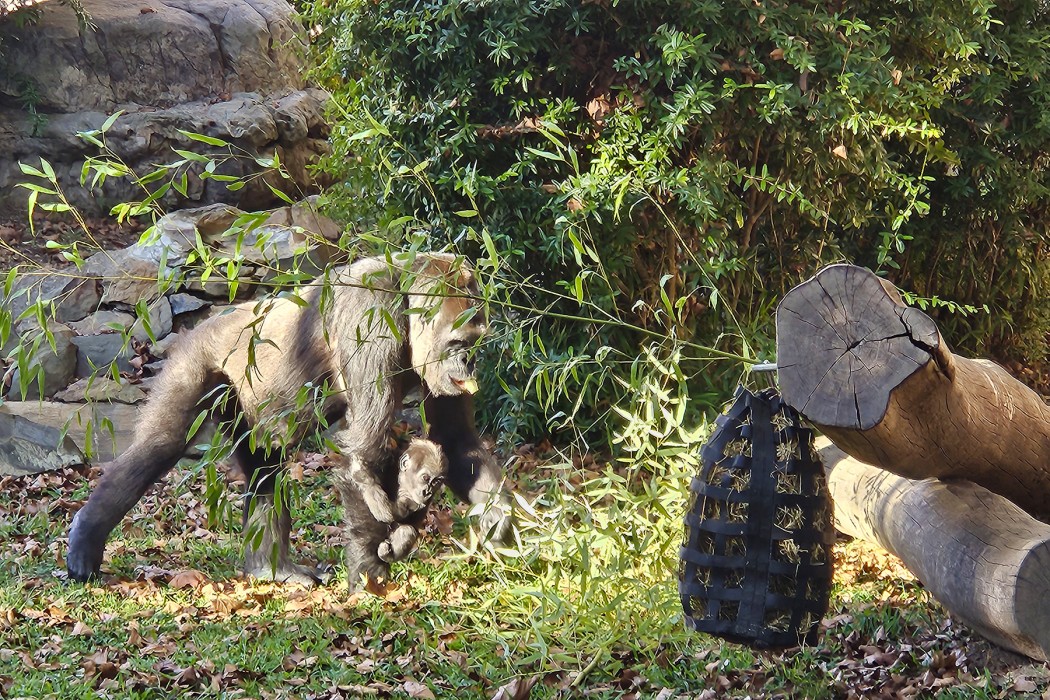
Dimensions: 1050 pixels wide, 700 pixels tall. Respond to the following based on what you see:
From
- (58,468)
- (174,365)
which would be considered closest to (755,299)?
(174,365)

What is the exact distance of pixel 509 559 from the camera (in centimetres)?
482

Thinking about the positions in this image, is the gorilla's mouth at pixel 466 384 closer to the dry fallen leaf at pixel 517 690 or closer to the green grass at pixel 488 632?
the green grass at pixel 488 632

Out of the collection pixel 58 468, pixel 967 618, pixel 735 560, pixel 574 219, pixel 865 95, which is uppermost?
pixel 865 95

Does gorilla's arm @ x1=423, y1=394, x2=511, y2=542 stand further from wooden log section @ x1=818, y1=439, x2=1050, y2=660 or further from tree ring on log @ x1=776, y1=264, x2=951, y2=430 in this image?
tree ring on log @ x1=776, y1=264, x2=951, y2=430

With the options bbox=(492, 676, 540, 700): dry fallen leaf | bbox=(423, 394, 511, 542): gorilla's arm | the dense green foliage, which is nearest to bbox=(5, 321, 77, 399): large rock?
the dense green foliage

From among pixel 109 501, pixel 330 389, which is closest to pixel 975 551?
pixel 330 389

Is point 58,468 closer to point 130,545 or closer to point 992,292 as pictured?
point 130,545

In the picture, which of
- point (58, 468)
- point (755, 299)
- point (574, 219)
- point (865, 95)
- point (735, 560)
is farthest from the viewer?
point (58, 468)

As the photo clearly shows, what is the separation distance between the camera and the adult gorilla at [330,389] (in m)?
4.54

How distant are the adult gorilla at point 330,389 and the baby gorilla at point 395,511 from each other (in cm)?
6

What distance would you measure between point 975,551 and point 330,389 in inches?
99.3

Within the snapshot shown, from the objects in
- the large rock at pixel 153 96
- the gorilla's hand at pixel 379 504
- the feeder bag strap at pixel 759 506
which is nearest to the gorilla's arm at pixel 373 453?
the gorilla's hand at pixel 379 504

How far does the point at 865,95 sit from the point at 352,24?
298 cm

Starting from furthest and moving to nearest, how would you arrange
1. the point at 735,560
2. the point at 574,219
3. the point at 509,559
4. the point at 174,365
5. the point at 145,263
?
the point at 145,263 → the point at 574,219 → the point at 174,365 → the point at 509,559 → the point at 735,560
